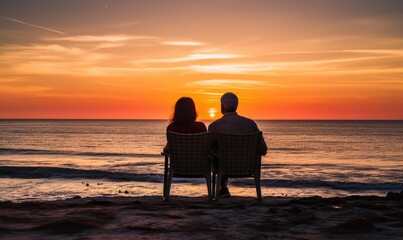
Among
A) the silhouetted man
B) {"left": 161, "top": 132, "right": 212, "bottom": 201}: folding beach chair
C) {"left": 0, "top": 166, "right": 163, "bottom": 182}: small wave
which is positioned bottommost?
Result: {"left": 0, "top": 166, "right": 163, "bottom": 182}: small wave

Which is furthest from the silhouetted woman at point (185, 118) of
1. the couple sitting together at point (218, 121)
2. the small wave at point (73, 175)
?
the small wave at point (73, 175)

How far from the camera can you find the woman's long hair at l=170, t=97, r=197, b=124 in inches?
306

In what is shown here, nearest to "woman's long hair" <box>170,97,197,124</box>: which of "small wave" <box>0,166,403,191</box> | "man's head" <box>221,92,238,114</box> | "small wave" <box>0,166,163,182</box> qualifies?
"man's head" <box>221,92,238,114</box>

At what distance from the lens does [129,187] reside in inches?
650

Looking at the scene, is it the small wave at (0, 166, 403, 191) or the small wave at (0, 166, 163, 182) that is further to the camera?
the small wave at (0, 166, 163, 182)

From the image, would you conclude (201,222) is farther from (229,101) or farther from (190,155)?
(229,101)

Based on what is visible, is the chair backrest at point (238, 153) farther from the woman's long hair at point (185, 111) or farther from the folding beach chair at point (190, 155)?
the woman's long hair at point (185, 111)

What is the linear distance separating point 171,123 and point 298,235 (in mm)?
3723

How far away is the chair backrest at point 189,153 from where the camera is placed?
295 inches

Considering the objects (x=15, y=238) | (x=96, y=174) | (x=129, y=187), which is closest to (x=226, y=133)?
(x=15, y=238)

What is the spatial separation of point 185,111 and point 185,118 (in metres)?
0.12

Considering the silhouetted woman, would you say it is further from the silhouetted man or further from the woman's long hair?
the silhouetted man

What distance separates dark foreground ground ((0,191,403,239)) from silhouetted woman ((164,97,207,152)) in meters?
1.37

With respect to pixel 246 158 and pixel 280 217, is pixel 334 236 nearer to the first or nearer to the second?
pixel 280 217
